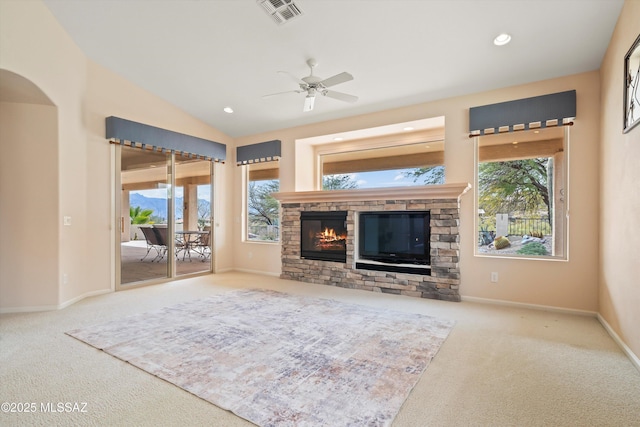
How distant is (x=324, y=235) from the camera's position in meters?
5.45

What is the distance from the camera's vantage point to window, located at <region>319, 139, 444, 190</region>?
507 cm

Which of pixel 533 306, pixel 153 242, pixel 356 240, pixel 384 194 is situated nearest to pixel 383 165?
pixel 384 194

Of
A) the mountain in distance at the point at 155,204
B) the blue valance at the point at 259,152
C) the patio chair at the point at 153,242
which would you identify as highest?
the blue valance at the point at 259,152

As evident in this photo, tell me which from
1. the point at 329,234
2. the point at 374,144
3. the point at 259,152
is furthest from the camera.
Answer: the point at 259,152

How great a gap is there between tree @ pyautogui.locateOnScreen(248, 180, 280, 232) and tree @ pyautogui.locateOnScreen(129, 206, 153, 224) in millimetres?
1891

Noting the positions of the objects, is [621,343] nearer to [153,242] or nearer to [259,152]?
[259,152]

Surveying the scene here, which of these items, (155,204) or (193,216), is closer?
(155,204)

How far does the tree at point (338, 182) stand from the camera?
5836mm

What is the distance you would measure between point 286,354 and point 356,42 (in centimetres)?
330

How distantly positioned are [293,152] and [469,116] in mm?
2984

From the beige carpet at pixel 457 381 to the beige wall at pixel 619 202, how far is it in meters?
0.31

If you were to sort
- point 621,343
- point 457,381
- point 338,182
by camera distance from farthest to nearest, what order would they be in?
point 338,182 < point 621,343 < point 457,381

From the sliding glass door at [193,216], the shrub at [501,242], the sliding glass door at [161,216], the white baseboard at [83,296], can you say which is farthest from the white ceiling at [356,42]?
the white baseboard at [83,296]

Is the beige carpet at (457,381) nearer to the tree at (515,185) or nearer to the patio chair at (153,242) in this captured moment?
the tree at (515,185)
